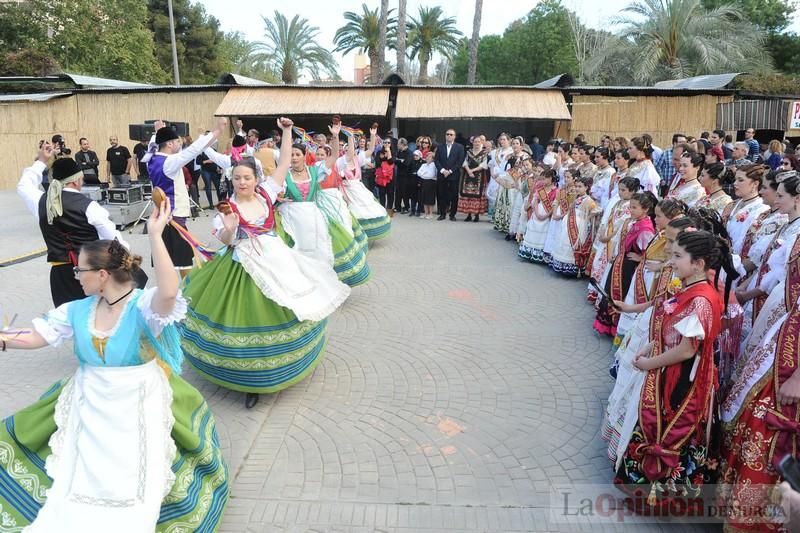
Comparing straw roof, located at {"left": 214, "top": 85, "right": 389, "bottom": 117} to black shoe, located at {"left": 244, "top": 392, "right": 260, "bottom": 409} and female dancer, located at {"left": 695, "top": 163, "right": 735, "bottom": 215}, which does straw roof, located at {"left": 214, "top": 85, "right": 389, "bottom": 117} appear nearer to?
female dancer, located at {"left": 695, "top": 163, "right": 735, "bottom": 215}

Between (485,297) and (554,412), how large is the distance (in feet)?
9.49

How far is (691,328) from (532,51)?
40.8 m

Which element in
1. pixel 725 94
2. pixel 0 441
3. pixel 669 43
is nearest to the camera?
pixel 0 441

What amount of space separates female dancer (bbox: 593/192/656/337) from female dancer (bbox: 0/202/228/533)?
12.6 feet

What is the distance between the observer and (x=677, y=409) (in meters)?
3.11

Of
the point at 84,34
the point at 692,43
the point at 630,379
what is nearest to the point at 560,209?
the point at 630,379

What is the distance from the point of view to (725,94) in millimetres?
15328

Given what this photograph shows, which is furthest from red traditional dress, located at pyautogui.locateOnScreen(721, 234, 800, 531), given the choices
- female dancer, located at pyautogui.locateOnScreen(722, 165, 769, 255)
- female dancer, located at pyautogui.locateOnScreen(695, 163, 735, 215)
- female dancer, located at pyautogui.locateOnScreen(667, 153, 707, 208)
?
female dancer, located at pyautogui.locateOnScreen(667, 153, 707, 208)

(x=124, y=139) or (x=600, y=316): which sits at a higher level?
(x=124, y=139)

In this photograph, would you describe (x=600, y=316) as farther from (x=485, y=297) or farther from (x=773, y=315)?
(x=773, y=315)

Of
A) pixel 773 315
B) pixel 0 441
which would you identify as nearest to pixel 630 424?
pixel 773 315

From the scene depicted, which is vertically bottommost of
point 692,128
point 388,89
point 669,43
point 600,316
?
point 600,316

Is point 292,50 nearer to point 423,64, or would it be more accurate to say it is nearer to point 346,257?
point 423,64

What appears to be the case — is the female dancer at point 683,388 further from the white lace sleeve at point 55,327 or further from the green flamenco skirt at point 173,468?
the white lace sleeve at point 55,327
